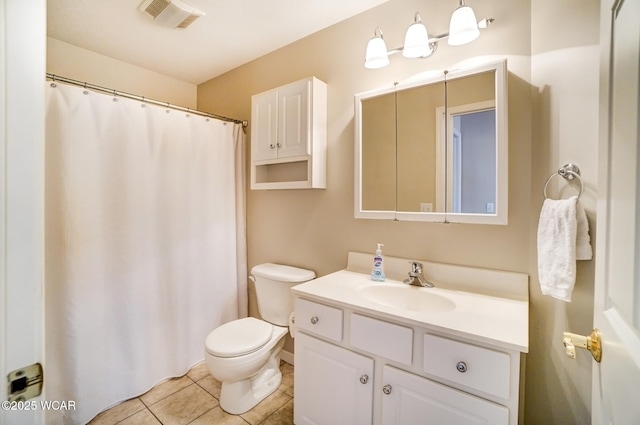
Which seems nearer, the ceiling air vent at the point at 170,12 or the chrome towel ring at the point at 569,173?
the chrome towel ring at the point at 569,173

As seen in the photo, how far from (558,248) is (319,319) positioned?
99cm

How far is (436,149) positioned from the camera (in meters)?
1.44

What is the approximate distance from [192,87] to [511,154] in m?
2.78

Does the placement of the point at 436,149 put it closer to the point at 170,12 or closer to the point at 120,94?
the point at 170,12

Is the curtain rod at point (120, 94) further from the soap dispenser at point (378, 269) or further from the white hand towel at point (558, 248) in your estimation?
the white hand towel at point (558, 248)

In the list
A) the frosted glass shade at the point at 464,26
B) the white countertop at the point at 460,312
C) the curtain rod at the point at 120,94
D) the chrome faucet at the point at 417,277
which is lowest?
the white countertop at the point at 460,312

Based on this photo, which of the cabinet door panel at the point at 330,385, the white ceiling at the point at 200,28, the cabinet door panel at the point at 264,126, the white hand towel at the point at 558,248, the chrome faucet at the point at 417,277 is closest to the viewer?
the white hand towel at the point at 558,248

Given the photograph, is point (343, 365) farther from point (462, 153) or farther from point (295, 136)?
point (295, 136)

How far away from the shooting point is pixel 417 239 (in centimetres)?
154

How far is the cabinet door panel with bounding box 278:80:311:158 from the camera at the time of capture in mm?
1804

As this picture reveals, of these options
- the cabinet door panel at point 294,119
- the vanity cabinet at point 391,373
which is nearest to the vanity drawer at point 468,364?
the vanity cabinet at point 391,373

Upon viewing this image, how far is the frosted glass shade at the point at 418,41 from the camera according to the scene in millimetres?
1375

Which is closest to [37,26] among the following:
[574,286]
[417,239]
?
[417,239]

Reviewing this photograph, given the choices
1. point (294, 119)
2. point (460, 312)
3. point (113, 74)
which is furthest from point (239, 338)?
point (113, 74)
